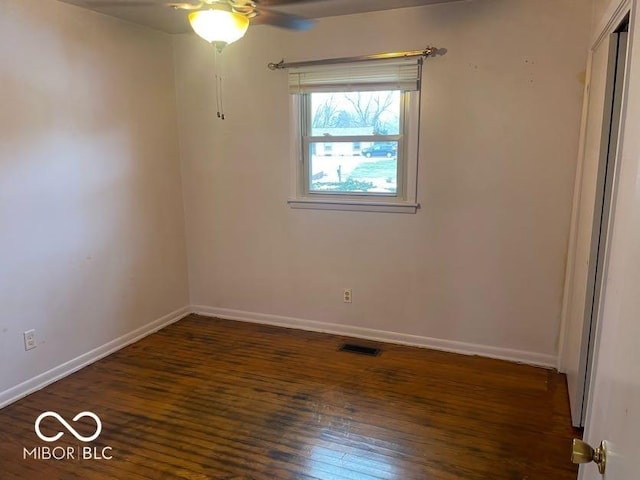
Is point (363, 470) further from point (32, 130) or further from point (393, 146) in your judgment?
point (32, 130)

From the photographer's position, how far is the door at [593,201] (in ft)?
6.70

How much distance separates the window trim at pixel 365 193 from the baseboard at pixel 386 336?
98cm

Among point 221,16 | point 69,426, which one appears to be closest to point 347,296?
point 69,426

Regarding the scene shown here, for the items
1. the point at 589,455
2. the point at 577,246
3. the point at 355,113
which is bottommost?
the point at 589,455

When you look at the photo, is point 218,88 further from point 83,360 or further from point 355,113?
point 83,360

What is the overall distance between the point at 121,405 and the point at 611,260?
2.62 m

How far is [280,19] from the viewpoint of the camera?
2307 mm

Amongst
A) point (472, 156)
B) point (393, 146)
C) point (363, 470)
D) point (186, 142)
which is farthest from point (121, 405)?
point (472, 156)

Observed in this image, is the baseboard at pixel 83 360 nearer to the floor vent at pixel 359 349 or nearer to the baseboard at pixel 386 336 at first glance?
the baseboard at pixel 386 336

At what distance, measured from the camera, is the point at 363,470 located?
6.90 feet

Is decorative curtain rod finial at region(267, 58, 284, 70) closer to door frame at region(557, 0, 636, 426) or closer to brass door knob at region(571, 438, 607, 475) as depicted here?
door frame at region(557, 0, 636, 426)

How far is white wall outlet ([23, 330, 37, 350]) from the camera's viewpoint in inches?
110

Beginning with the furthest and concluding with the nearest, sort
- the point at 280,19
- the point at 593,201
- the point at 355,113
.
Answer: the point at 355,113 < the point at 280,19 < the point at 593,201

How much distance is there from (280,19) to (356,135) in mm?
1229
